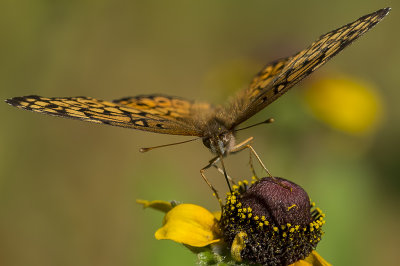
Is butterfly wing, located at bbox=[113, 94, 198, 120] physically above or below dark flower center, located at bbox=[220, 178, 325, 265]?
above

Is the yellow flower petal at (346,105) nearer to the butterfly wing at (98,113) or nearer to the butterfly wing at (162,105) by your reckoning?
the butterfly wing at (162,105)

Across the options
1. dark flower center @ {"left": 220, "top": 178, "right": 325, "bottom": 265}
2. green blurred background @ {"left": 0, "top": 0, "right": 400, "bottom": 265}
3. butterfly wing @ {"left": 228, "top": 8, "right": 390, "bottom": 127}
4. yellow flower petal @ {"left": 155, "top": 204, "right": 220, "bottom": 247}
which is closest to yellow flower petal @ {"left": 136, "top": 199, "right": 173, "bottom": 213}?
yellow flower petal @ {"left": 155, "top": 204, "right": 220, "bottom": 247}

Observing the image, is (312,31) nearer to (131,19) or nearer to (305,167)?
(131,19)

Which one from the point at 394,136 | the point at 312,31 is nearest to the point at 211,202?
the point at 394,136

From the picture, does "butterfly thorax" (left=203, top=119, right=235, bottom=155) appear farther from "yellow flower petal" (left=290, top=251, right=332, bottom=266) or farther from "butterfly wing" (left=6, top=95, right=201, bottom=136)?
"yellow flower petal" (left=290, top=251, right=332, bottom=266)

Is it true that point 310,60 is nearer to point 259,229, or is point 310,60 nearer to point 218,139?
point 218,139

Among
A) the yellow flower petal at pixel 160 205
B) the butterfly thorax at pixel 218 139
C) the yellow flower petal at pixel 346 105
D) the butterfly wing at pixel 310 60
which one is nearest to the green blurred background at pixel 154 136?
the yellow flower petal at pixel 346 105
